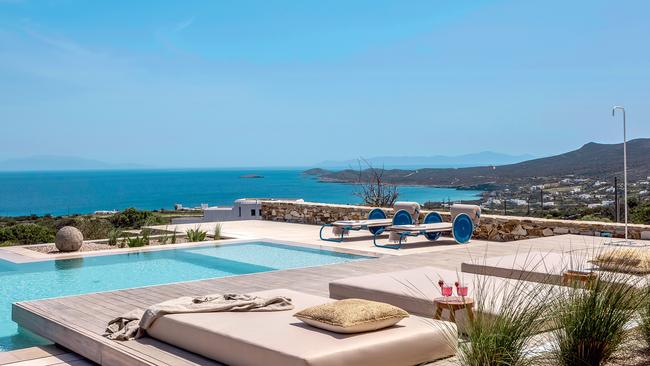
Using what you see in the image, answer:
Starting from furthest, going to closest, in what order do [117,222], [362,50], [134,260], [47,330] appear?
[362,50] → [117,222] → [134,260] → [47,330]

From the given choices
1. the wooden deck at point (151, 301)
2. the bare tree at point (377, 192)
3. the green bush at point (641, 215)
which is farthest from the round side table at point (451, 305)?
the bare tree at point (377, 192)

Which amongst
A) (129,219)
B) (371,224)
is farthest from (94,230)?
(371,224)

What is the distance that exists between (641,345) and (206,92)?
53697mm

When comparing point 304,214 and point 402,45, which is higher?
point 402,45

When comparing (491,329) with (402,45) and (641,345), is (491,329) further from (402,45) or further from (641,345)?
(402,45)

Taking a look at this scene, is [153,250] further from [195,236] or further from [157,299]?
[157,299]

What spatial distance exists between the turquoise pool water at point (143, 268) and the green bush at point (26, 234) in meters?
4.93

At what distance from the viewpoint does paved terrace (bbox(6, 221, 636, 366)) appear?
14.4ft

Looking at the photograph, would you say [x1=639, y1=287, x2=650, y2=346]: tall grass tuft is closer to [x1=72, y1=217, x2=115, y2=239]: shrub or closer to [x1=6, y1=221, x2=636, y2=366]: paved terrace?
[x1=6, y1=221, x2=636, y2=366]: paved terrace

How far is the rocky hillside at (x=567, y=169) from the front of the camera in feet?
56.3

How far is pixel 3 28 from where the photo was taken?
48.4 m

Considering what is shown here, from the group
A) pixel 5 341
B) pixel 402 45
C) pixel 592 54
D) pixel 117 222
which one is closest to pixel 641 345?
pixel 5 341

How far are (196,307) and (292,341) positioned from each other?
115 cm

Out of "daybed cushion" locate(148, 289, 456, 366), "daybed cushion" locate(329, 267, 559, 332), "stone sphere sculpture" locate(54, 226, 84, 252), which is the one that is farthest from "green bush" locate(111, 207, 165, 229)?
"daybed cushion" locate(148, 289, 456, 366)
